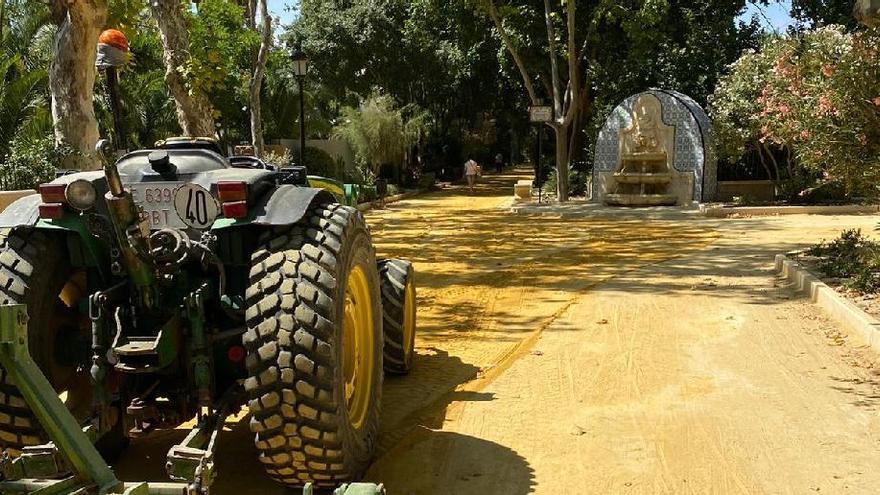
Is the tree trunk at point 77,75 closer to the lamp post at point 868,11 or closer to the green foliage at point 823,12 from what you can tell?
the lamp post at point 868,11

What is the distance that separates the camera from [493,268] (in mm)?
11711

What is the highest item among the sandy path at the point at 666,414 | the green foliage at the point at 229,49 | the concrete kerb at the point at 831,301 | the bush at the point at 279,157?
the green foliage at the point at 229,49

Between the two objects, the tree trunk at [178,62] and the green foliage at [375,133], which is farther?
the green foliage at [375,133]

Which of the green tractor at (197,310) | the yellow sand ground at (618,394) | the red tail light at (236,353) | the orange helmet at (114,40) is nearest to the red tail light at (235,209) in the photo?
the green tractor at (197,310)

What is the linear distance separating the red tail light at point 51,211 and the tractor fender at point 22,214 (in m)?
0.11

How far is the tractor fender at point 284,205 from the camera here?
379cm

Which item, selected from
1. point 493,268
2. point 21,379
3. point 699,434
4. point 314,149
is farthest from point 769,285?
point 314,149

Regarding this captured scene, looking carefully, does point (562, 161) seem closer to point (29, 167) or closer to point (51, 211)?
point (29, 167)

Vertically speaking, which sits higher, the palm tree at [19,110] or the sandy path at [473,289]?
the palm tree at [19,110]

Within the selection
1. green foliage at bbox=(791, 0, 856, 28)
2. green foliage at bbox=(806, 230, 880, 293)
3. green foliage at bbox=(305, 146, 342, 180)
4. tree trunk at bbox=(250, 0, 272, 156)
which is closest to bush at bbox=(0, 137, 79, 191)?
tree trunk at bbox=(250, 0, 272, 156)

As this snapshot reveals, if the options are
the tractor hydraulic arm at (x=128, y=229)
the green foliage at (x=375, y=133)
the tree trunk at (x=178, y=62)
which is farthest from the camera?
the green foliage at (x=375, y=133)

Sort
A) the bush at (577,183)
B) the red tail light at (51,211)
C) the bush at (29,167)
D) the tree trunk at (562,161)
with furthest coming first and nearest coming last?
the bush at (577,183) → the tree trunk at (562,161) → the bush at (29,167) → the red tail light at (51,211)

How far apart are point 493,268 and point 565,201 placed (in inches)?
502

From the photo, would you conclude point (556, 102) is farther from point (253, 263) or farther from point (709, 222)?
point (253, 263)
